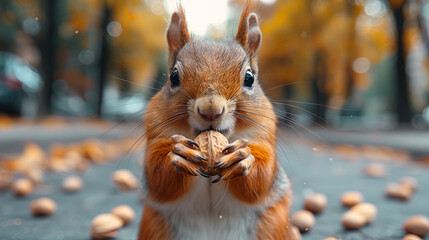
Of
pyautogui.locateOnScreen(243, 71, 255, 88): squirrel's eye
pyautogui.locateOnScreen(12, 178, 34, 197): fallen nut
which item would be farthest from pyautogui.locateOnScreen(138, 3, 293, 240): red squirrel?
pyautogui.locateOnScreen(12, 178, 34, 197): fallen nut

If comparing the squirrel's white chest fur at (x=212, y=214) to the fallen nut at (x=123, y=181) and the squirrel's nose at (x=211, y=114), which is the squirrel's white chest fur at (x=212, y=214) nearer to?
the squirrel's nose at (x=211, y=114)

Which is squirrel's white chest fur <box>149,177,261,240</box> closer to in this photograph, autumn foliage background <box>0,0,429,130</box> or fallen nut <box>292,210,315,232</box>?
fallen nut <box>292,210,315,232</box>

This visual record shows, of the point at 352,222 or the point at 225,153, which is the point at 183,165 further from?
the point at 352,222

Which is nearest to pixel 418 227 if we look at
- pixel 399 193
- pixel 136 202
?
pixel 399 193

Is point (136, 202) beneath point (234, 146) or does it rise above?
beneath

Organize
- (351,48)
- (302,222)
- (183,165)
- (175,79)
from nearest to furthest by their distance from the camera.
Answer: (183,165) < (175,79) < (302,222) < (351,48)

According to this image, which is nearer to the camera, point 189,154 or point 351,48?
point 189,154

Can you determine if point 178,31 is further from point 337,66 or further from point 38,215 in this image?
point 337,66
